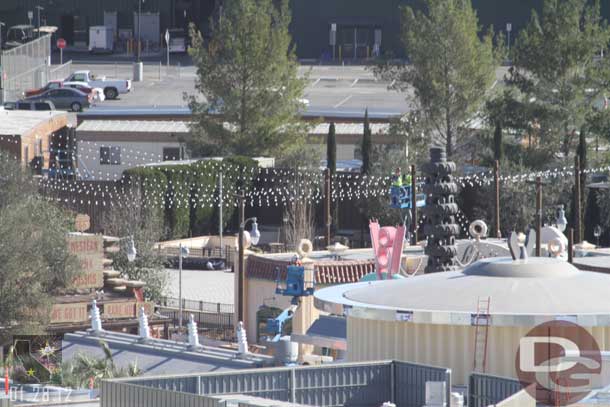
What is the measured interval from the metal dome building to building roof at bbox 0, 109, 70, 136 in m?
49.1

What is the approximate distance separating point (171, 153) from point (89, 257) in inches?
1263

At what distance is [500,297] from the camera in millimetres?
26266

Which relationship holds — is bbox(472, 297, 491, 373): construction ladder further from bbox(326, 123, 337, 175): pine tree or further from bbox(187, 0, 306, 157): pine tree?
bbox(187, 0, 306, 157): pine tree

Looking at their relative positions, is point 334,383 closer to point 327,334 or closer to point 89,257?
point 327,334

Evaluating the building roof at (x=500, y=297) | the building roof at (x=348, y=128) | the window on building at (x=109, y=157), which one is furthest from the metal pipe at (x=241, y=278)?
the window on building at (x=109, y=157)

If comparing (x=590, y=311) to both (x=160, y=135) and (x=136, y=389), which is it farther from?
(x=160, y=135)

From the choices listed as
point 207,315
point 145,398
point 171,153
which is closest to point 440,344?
point 145,398

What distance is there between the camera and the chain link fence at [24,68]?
3829 inches

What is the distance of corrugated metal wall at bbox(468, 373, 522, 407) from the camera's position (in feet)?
75.3

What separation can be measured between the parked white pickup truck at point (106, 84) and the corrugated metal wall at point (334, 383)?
246 feet

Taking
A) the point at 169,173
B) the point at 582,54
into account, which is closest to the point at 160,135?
the point at 169,173

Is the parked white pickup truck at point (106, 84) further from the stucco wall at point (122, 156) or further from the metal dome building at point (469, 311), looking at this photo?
the metal dome building at point (469, 311)

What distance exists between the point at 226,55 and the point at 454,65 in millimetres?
8948

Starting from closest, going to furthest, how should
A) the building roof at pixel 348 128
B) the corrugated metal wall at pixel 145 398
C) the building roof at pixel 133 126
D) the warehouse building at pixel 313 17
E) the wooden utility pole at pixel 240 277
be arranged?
the corrugated metal wall at pixel 145 398, the wooden utility pole at pixel 240 277, the building roof at pixel 348 128, the building roof at pixel 133 126, the warehouse building at pixel 313 17
